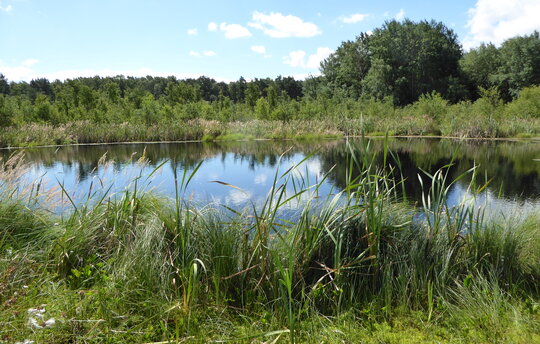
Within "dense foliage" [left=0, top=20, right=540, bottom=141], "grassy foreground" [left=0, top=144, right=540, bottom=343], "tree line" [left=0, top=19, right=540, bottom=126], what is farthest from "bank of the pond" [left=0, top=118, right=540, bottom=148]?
"grassy foreground" [left=0, top=144, right=540, bottom=343]

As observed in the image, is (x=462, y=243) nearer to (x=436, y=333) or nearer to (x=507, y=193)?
(x=436, y=333)

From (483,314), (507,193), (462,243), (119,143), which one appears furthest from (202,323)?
(119,143)

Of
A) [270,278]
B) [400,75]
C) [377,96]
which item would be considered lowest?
[270,278]

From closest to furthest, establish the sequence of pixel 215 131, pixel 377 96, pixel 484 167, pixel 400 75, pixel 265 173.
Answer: pixel 265 173, pixel 484 167, pixel 215 131, pixel 377 96, pixel 400 75

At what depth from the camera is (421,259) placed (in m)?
2.83

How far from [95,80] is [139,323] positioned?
76.5 meters

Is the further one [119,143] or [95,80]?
[95,80]

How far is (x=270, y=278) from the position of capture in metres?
2.71

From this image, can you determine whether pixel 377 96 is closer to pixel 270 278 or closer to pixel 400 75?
pixel 400 75

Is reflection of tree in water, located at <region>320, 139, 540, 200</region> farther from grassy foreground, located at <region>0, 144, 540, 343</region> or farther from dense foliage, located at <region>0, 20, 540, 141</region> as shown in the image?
dense foliage, located at <region>0, 20, 540, 141</region>

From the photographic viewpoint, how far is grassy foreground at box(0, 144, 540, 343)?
2.24 meters

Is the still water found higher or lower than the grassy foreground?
lower

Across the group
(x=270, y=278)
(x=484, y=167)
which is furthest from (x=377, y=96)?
(x=270, y=278)

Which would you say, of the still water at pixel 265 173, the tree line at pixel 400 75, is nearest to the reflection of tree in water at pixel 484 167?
the still water at pixel 265 173
